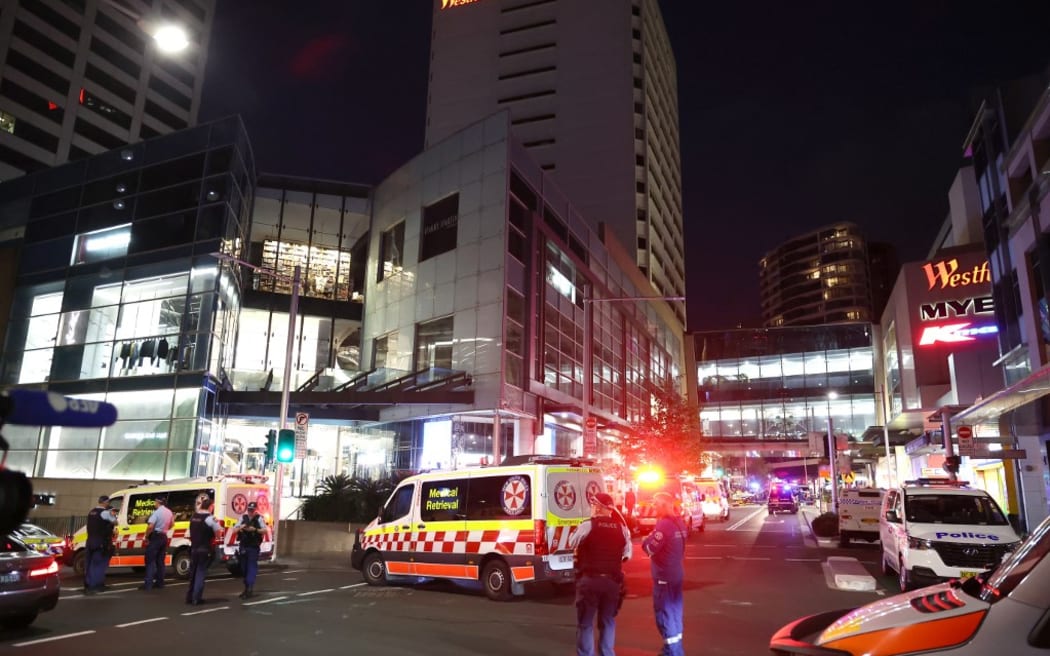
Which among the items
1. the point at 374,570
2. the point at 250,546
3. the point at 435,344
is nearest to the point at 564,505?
the point at 374,570

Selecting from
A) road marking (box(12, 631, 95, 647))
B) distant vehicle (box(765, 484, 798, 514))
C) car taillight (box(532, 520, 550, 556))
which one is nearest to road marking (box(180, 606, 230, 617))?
road marking (box(12, 631, 95, 647))

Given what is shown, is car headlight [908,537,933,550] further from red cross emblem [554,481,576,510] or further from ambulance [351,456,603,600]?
red cross emblem [554,481,576,510]

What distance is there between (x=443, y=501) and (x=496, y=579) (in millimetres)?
2044

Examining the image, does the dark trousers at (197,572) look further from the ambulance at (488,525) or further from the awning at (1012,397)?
the awning at (1012,397)

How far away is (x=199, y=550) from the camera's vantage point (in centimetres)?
1211

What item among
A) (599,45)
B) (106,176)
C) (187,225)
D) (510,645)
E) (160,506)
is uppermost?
(599,45)

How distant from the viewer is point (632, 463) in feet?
144

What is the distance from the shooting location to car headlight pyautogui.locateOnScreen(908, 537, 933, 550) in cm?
1141

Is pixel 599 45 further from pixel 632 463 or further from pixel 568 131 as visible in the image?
pixel 632 463

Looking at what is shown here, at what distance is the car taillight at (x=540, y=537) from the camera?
12266 mm

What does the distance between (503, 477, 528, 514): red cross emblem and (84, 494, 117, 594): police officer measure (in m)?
8.00

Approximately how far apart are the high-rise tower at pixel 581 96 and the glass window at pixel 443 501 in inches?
2410

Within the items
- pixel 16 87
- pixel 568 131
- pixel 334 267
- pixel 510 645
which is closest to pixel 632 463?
pixel 334 267

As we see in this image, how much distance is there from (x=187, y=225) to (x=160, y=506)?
20.0 metres
